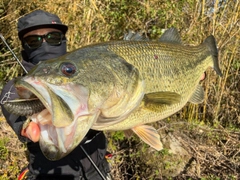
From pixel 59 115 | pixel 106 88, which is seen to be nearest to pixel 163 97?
pixel 106 88

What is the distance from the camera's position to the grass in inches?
169

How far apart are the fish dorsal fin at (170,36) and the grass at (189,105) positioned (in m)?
2.12

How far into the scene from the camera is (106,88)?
5.14 ft

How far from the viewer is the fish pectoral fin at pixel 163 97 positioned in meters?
1.81

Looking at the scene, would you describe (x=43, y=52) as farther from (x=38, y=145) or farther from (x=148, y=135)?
(x=148, y=135)

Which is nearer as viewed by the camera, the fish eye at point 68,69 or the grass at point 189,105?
the fish eye at point 68,69

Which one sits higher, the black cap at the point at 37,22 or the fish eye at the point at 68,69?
the black cap at the point at 37,22

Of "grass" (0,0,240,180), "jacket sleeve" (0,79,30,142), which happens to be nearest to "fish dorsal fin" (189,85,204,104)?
"jacket sleeve" (0,79,30,142)

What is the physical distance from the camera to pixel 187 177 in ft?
14.0

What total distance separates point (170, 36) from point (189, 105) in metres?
2.92

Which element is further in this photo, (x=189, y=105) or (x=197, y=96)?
(x=189, y=105)

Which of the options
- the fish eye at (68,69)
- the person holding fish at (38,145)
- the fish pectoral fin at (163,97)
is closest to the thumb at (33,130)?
the fish eye at (68,69)

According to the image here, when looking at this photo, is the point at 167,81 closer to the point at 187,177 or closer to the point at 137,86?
the point at 137,86

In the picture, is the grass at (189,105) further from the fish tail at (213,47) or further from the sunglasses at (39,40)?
the sunglasses at (39,40)
